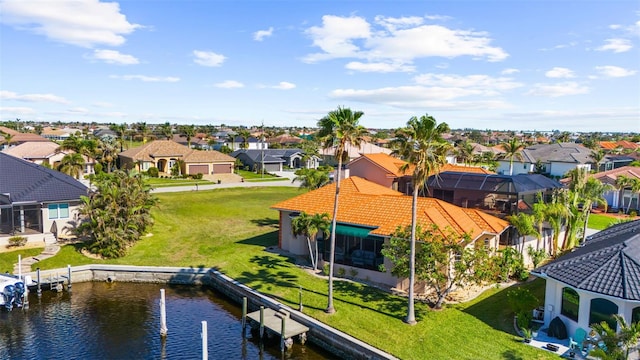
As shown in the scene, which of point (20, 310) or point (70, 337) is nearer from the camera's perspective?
point (70, 337)

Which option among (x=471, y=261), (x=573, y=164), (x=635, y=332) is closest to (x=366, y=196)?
(x=471, y=261)

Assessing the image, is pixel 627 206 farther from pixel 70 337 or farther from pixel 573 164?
pixel 70 337

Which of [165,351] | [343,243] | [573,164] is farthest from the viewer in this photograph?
[573,164]

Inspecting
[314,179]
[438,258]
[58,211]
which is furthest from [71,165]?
[438,258]

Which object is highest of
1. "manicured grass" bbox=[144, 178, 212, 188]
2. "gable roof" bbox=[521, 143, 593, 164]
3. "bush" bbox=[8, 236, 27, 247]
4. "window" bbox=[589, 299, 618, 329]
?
"gable roof" bbox=[521, 143, 593, 164]

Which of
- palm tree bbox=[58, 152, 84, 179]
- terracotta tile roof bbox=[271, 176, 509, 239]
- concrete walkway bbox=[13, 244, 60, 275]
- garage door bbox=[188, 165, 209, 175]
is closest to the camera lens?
terracotta tile roof bbox=[271, 176, 509, 239]

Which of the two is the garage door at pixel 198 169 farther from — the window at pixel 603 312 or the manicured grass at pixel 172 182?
the window at pixel 603 312

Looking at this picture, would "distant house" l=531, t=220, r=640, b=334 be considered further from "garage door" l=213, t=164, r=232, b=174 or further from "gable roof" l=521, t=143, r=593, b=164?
"garage door" l=213, t=164, r=232, b=174

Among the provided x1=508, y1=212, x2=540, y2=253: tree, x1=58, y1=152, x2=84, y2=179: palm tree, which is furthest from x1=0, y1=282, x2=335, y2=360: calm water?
x1=58, y1=152, x2=84, y2=179: palm tree
